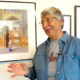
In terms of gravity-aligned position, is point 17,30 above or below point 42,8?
below

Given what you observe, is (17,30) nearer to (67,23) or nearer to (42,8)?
(42,8)

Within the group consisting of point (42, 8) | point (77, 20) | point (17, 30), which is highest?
point (42, 8)

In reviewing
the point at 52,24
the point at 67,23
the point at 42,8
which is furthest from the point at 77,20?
the point at 52,24

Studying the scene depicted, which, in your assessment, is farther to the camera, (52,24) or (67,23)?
(67,23)

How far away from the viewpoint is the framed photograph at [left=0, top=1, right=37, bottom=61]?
1485 mm

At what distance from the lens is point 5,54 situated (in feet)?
4.91

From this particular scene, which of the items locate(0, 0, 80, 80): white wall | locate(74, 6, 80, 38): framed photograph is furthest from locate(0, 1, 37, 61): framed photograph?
locate(74, 6, 80, 38): framed photograph

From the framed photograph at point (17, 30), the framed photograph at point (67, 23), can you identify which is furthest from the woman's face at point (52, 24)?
the framed photograph at point (67, 23)

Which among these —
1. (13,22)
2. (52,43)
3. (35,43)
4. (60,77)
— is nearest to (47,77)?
(60,77)

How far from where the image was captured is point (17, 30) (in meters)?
1.54

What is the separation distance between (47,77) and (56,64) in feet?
0.49

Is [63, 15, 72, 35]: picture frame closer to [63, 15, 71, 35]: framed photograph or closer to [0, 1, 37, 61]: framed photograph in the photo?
[63, 15, 71, 35]: framed photograph

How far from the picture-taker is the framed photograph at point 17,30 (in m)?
1.49

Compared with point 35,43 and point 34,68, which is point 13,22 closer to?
point 35,43
